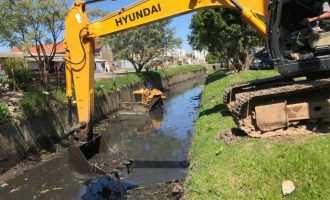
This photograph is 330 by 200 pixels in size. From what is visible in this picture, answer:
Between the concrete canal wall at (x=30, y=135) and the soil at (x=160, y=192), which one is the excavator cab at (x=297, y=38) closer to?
the soil at (x=160, y=192)

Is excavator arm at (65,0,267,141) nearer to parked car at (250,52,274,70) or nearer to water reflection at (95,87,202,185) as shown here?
water reflection at (95,87,202,185)

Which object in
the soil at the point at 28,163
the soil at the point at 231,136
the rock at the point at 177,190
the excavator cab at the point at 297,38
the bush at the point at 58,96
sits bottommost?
the soil at the point at 28,163

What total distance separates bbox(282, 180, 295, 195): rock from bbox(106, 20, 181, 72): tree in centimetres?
4207

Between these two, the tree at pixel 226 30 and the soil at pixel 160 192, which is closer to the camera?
the soil at pixel 160 192

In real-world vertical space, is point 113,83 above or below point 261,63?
below

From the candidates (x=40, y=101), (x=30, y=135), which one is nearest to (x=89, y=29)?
(x=30, y=135)

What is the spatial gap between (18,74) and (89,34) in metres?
13.8

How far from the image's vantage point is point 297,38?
974 centimetres

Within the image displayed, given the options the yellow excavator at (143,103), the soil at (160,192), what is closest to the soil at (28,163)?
the soil at (160,192)

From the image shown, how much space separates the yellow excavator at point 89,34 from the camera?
10695mm

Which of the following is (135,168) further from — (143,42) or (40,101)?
(143,42)

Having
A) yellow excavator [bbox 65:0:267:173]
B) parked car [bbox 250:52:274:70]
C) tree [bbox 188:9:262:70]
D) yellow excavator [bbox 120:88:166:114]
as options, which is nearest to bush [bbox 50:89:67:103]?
yellow excavator [bbox 120:88:166:114]

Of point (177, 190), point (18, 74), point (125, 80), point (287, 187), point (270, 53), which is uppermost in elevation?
point (270, 53)

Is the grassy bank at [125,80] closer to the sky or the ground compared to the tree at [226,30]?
closer to the ground
